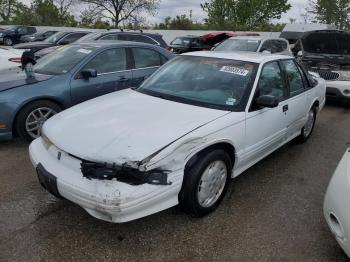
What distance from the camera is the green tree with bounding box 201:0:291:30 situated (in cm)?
4038

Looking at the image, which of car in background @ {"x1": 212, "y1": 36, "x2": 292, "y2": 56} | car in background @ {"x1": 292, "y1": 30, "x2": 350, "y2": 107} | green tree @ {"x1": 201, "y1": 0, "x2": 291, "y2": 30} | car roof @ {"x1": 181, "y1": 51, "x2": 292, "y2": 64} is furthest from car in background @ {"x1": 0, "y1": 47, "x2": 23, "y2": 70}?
green tree @ {"x1": 201, "y1": 0, "x2": 291, "y2": 30}

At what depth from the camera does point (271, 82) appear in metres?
4.16

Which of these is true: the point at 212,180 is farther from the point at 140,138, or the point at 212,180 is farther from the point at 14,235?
the point at 14,235

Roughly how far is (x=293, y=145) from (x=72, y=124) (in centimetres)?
343

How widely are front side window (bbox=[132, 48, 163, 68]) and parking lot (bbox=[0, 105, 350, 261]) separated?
9.36ft

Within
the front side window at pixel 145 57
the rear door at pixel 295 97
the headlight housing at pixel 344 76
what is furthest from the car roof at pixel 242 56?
the headlight housing at pixel 344 76

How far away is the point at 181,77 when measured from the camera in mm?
4121

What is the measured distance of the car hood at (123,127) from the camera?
276 cm

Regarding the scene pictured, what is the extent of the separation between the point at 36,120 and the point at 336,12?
30.7 metres

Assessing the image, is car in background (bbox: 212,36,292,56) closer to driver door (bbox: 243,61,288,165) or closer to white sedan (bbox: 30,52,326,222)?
white sedan (bbox: 30,52,326,222)

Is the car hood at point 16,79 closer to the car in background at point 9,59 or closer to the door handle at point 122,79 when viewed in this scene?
the door handle at point 122,79

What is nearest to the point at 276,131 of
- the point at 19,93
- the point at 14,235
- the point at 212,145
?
the point at 212,145

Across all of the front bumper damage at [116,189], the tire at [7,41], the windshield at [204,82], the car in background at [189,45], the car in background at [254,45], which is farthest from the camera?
the tire at [7,41]

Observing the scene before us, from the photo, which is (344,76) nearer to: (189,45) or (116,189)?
(116,189)
